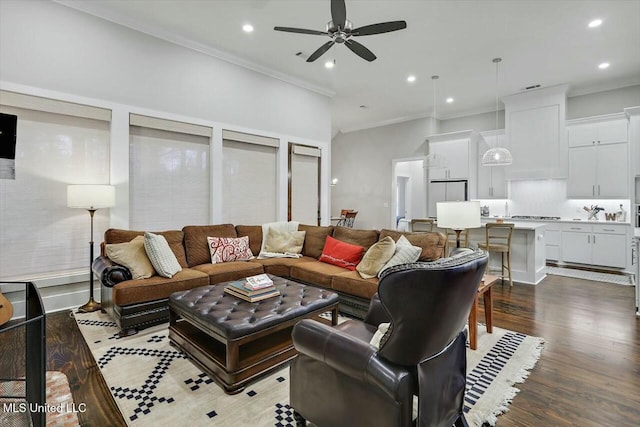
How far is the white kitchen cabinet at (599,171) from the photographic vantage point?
5680 mm

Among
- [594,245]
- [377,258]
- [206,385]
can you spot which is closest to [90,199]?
[206,385]

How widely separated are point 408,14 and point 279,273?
3.55m

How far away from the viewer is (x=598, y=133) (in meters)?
5.90

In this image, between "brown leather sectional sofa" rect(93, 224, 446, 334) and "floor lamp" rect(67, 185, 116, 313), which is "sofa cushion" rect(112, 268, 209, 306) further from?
"floor lamp" rect(67, 185, 116, 313)

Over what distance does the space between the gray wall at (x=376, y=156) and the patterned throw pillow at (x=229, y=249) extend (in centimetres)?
490

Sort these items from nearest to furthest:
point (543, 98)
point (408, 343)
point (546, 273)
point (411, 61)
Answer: point (408, 343) → point (411, 61) → point (546, 273) → point (543, 98)

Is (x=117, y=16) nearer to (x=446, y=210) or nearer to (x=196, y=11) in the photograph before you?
(x=196, y=11)

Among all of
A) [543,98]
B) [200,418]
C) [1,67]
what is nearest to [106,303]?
[200,418]

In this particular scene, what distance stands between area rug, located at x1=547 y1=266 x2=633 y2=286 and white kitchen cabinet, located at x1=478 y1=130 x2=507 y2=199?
1.96 m

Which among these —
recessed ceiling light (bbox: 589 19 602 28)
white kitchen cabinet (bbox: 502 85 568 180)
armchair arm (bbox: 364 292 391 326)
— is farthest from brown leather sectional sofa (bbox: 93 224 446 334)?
white kitchen cabinet (bbox: 502 85 568 180)

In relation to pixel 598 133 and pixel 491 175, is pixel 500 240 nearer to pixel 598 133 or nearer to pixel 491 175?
pixel 491 175

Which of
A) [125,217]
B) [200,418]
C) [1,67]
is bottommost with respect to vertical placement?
[200,418]

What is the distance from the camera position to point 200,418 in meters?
1.78

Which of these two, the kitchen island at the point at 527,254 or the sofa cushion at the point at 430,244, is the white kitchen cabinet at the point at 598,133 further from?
the sofa cushion at the point at 430,244
